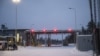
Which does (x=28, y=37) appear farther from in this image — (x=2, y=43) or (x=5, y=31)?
(x=2, y=43)

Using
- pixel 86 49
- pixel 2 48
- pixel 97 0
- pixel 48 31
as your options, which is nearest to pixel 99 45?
pixel 97 0

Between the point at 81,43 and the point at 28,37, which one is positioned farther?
the point at 28,37

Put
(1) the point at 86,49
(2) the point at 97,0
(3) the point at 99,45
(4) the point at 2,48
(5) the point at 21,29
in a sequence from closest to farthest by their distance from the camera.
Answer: (2) the point at 97,0 → (3) the point at 99,45 → (1) the point at 86,49 → (4) the point at 2,48 → (5) the point at 21,29

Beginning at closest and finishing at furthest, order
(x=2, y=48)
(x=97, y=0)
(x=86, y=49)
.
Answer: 1. (x=97, y=0)
2. (x=86, y=49)
3. (x=2, y=48)

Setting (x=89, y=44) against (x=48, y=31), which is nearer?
(x=89, y=44)

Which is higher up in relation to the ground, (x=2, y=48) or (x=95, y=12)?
(x=95, y=12)

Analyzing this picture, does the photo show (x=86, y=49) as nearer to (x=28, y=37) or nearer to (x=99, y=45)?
(x=99, y=45)

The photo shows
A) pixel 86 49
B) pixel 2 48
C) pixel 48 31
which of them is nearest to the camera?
pixel 86 49

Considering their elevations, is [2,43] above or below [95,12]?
below

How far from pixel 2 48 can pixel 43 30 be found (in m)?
46.6

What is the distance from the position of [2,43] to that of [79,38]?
17627 mm

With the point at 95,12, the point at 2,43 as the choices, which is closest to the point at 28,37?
the point at 2,43

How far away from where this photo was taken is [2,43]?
66688 millimetres

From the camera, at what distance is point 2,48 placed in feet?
218
